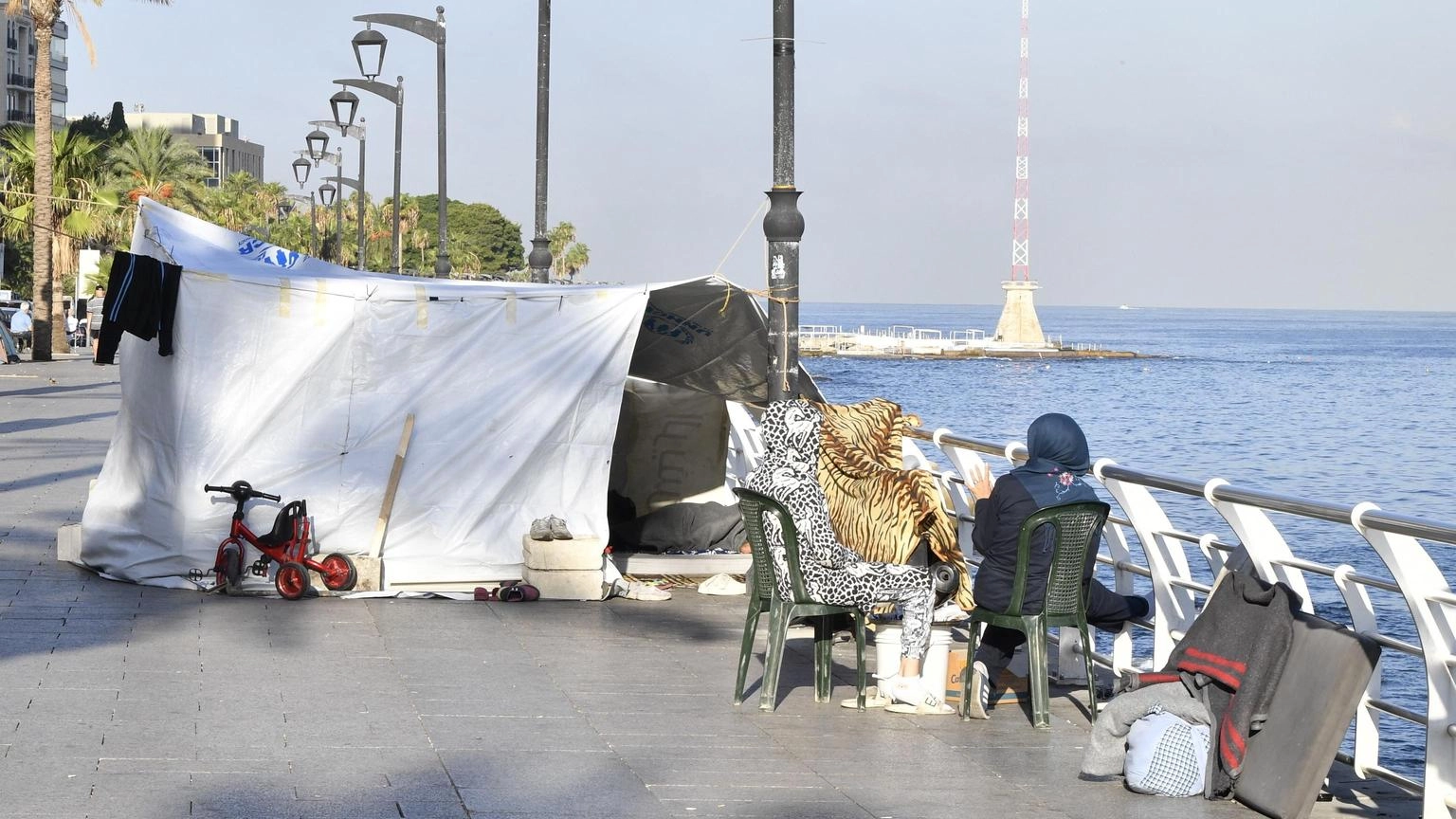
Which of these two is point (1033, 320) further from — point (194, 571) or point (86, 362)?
point (194, 571)

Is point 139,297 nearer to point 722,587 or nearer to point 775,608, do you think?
point 722,587

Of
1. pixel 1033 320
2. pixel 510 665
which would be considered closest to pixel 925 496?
pixel 510 665

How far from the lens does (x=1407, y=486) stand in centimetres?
4794

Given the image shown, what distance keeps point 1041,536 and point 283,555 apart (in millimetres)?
5155

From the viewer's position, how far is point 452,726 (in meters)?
7.07

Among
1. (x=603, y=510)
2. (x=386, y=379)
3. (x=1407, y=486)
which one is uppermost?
(x=386, y=379)

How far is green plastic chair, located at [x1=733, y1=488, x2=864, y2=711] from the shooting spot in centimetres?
739

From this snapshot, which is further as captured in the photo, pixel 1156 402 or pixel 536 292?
pixel 1156 402

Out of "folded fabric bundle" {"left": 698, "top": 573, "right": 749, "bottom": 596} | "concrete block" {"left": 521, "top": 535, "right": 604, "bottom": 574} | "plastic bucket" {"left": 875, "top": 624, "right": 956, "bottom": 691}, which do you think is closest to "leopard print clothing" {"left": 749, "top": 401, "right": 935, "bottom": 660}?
"plastic bucket" {"left": 875, "top": 624, "right": 956, "bottom": 691}

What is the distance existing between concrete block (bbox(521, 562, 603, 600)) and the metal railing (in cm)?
272

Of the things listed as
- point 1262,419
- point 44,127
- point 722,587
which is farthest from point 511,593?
point 1262,419

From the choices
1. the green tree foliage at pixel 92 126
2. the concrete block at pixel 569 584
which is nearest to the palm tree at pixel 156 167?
the green tree foliage at pixel 92 126

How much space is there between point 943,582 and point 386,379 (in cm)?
420

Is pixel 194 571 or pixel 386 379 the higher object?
pixel 386 379
